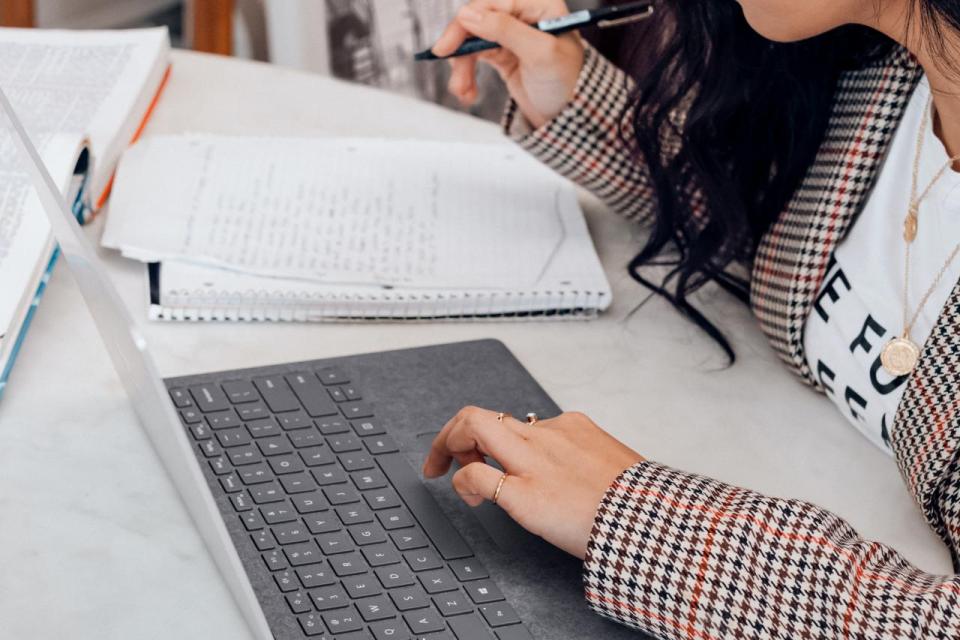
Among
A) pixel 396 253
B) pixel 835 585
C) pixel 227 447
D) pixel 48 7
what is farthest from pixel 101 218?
pixel 48 7

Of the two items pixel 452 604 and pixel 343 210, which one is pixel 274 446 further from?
pixel 343 210

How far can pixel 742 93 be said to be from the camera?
1.00m

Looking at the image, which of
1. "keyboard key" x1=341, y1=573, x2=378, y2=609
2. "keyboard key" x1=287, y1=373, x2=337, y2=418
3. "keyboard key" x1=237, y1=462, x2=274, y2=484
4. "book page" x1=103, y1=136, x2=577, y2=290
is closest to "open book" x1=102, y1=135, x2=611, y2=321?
"book page" x1=103, y1=136, x2=577, y2=290

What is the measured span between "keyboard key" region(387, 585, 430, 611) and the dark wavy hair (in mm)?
396

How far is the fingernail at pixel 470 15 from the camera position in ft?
3.47

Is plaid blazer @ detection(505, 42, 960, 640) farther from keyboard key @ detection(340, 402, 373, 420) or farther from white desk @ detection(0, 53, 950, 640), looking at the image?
keyboard key @ detection(340, 402, 373, 420)

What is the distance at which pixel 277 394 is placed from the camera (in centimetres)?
79

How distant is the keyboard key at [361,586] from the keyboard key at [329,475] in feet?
0.29

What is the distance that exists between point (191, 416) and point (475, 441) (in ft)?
0.62

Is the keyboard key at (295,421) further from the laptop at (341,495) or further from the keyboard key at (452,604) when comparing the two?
the keyboard key at (452,604)

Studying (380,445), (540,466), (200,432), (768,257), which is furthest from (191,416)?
(768,257)

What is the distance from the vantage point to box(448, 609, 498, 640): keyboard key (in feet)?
2.00

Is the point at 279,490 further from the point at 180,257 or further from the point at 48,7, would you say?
the point at 48,7

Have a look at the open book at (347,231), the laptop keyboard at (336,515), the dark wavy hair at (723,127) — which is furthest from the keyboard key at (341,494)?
the dark wavy hair at (723,127)
